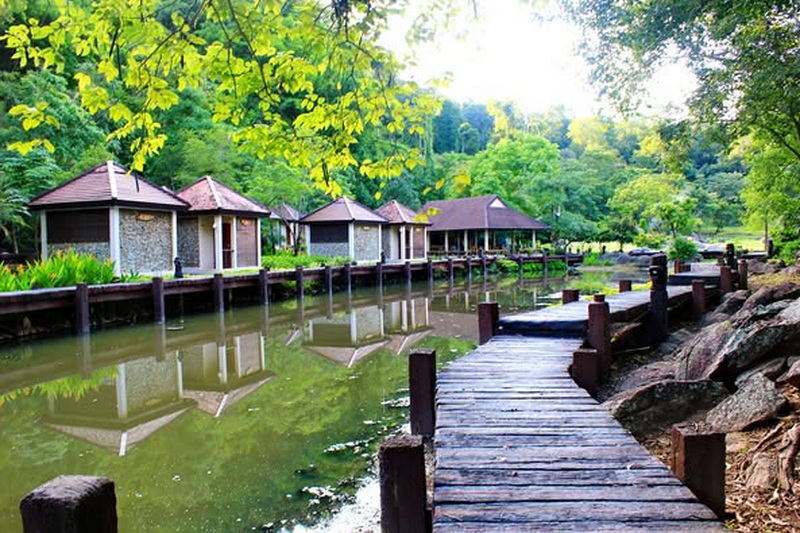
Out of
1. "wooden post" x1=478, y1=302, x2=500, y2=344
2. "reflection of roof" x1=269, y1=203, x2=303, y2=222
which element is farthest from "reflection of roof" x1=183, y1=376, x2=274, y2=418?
"reflection of roof" x1=269, y1=203, x2=303, y2=222

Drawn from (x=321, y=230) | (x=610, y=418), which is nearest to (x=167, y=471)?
(x=610, y=418)

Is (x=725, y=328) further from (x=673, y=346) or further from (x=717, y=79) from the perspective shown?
(x=717, y=79)

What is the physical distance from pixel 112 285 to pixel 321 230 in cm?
1567

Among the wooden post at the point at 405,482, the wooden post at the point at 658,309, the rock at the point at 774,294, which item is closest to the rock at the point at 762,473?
the wooden post at the point at 405,482

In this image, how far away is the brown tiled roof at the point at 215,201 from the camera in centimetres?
2086

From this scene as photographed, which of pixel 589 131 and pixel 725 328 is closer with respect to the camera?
pixel 725 328

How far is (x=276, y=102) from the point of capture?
3.69 meters

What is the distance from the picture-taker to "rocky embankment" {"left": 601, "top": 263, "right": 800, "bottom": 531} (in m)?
3.35

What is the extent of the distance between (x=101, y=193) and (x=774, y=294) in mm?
16513

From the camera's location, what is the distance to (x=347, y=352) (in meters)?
10.9

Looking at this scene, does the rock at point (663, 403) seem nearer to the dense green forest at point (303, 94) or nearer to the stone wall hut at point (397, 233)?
the dense green forest at point (303, 94)

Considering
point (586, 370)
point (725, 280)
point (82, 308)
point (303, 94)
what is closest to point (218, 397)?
point (586, 370)

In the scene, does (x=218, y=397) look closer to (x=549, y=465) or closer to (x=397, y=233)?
(x=549, y=465)

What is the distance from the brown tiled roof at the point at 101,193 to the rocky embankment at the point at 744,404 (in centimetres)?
1483
